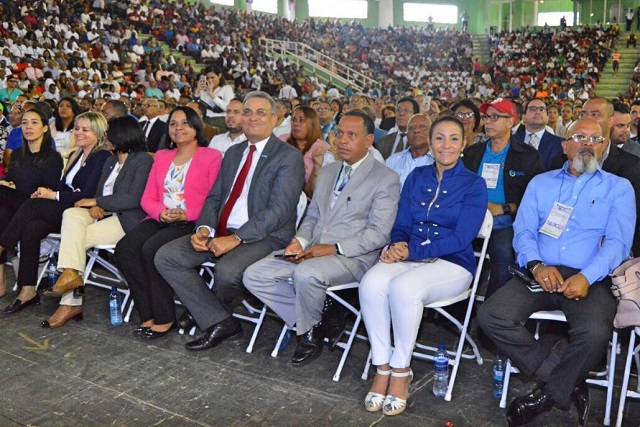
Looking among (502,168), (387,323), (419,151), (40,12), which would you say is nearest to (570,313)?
(387,323)

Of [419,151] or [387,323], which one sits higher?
[419,151]

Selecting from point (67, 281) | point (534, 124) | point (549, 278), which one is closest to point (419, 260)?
point (549, 278)

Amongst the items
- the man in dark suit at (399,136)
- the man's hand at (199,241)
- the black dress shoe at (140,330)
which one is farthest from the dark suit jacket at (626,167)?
the black dress shoe at (140,330)

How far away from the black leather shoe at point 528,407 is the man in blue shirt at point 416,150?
189 cm

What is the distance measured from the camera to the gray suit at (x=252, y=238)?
4158mm

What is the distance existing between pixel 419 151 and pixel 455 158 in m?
1.08

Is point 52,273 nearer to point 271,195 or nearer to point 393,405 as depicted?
point 271,195

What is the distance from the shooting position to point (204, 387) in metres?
3.64

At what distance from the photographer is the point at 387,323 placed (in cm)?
345

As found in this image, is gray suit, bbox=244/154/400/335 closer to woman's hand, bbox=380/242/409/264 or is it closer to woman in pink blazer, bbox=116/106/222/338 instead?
woman's hand, bbox=380/242/409/264

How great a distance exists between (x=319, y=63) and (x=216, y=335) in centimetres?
2277

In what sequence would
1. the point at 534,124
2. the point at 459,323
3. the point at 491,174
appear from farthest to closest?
the point at 534,124 → the point at 491,174 → the point at 459,323

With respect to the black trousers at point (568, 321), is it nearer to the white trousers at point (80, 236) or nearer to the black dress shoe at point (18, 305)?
the white trousers at point (80, 236)

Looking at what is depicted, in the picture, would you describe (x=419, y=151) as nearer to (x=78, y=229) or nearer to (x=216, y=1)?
(x=78, y=229)
